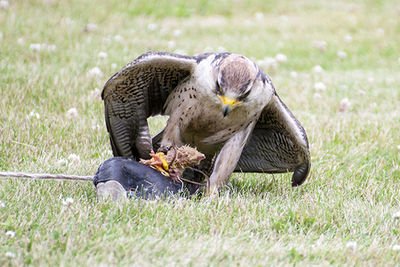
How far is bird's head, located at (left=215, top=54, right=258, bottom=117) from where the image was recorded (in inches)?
157

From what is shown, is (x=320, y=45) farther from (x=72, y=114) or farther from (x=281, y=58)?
(x=72, y=114)

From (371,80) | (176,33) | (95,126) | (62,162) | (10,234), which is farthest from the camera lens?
(176,33)

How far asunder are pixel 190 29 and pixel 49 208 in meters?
7.29

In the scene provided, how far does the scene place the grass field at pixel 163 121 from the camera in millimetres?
3330

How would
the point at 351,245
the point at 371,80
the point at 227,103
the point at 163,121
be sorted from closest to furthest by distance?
the point at 351,245 → the point at 227,103 → the point at 163,121 → the point at 371,80

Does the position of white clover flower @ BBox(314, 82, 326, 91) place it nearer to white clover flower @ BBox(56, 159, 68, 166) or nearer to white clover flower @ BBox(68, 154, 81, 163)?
white clover flower @ BBox(68, 154, 81, 163)

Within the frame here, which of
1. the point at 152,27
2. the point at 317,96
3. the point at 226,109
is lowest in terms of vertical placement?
the point at 317,96

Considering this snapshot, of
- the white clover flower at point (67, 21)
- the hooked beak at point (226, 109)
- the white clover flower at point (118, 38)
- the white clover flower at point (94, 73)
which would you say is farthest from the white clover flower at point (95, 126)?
the white clover flower at point (67, 21)

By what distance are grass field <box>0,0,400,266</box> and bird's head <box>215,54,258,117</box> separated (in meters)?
0.69

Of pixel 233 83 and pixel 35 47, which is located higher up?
pixel 233 83

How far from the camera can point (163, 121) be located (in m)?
6.34

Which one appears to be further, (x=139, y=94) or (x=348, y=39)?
(x=348, y=39)

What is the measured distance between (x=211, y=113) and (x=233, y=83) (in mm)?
338

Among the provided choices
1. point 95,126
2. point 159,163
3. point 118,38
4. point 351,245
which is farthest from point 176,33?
point 351,245
